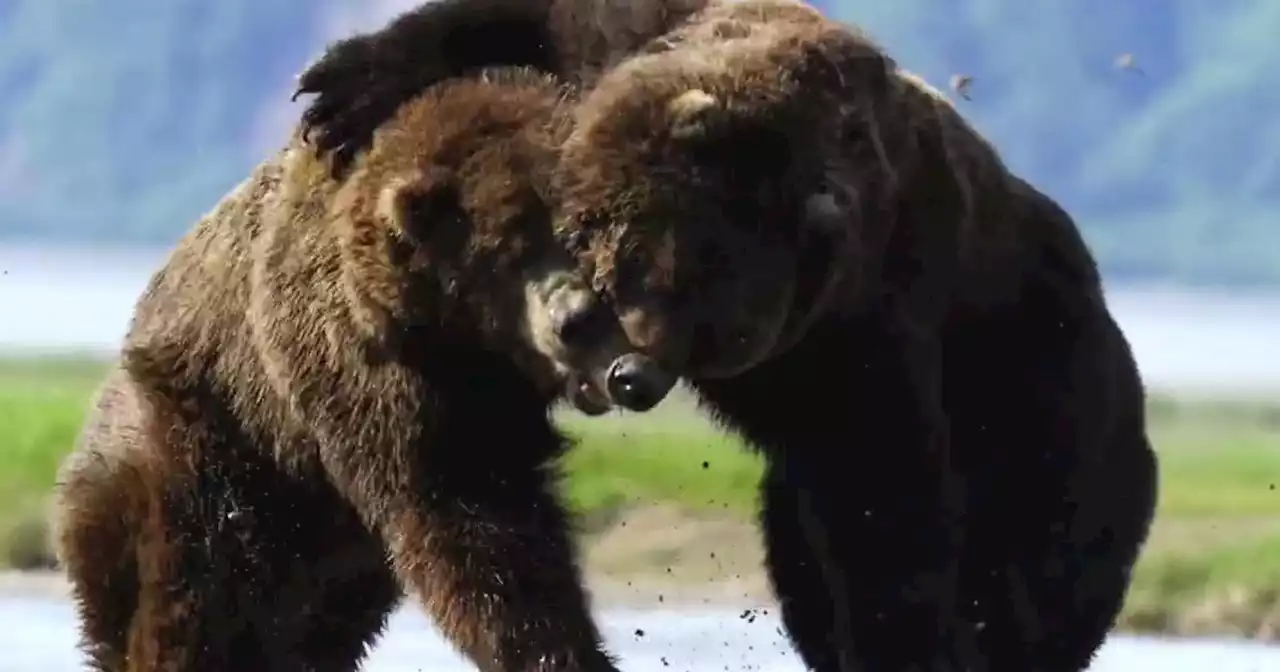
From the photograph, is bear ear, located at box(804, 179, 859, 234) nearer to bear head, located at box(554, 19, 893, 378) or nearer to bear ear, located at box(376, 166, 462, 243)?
bear head, located at box(554, 19, 893, 378)

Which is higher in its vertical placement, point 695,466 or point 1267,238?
point 1267,238

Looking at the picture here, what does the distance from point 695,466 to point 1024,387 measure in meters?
8.30

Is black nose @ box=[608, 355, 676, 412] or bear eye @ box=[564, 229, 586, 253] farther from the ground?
bear eye @ box=[564, 229, 586, 253]

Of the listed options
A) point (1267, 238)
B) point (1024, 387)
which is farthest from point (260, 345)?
point (1267, 238)

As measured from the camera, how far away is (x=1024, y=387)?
5.99 m

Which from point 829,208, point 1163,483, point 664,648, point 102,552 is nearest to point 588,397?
point 829,208

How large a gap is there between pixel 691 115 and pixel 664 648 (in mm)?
5052

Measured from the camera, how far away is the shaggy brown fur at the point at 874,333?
478 centimetres

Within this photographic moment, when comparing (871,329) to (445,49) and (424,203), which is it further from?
(445,49)

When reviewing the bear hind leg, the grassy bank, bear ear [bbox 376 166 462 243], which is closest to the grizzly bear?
bear ear [bbox 376 166 462 243]

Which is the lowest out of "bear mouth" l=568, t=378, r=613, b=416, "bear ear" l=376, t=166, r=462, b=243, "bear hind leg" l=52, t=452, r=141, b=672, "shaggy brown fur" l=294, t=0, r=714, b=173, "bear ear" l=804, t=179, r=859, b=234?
"bear mouth" l=568, t=378, r=613, b=416

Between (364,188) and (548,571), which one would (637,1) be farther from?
(548,571)

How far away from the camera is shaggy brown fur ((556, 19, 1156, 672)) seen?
15.7 feet

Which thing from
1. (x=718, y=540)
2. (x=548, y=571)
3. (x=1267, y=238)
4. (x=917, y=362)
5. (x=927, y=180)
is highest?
(x=1267, y=238)
